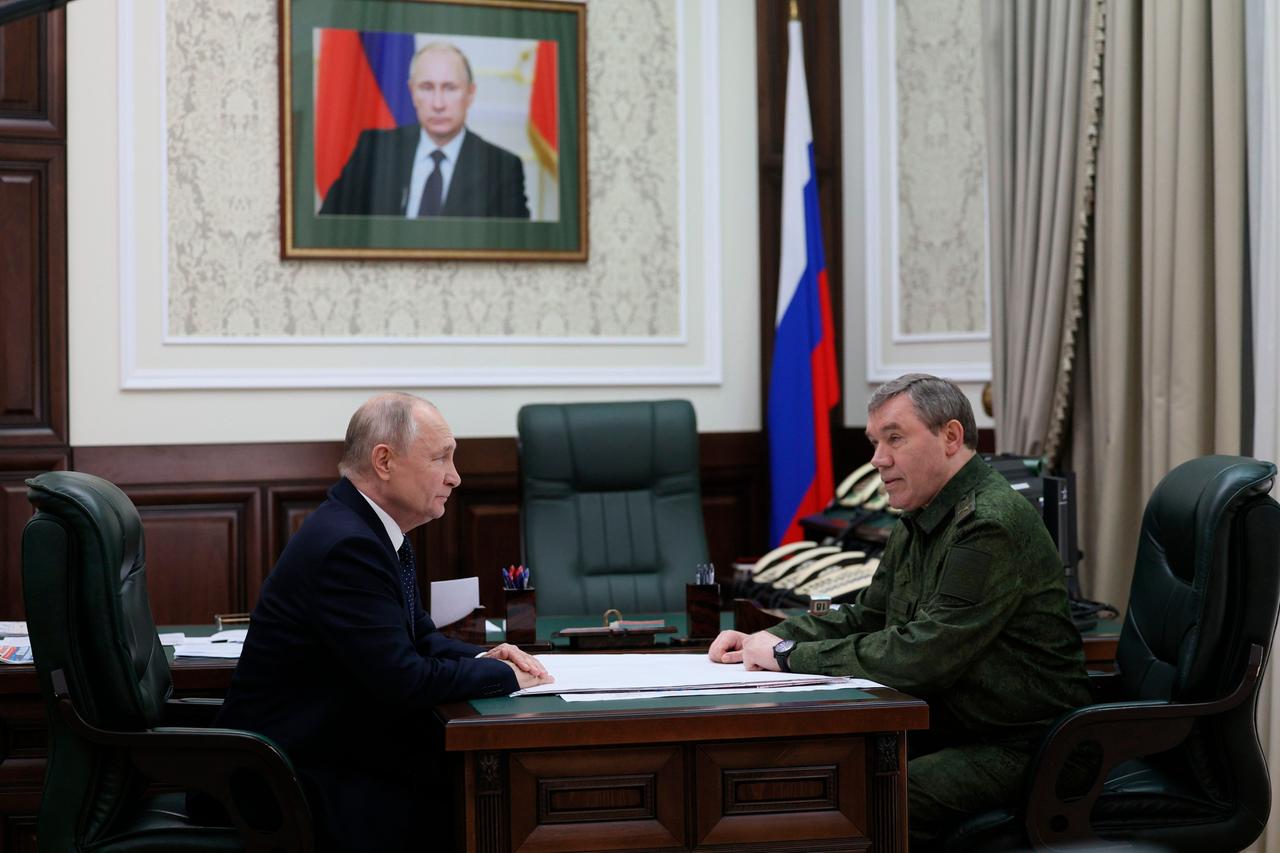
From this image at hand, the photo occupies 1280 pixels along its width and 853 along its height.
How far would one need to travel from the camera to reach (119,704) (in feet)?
7.63

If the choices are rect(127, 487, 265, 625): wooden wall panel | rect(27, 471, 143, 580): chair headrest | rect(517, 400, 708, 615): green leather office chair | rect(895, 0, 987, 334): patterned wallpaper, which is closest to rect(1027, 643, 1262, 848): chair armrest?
rect(27, 471, 143, 580): chair headrest

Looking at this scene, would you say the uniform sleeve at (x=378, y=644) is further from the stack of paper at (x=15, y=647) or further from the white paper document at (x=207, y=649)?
the stack of paper at (x=15, y=647)

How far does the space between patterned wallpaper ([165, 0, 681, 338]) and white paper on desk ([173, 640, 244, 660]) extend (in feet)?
7.10

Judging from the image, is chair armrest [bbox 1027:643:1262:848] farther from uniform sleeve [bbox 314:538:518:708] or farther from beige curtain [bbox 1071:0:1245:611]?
beige curtain [bbox 1071:0:1245:611]

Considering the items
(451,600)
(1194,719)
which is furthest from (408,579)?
(1194,719)

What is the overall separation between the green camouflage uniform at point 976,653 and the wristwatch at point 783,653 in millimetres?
22

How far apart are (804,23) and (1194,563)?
3.58m

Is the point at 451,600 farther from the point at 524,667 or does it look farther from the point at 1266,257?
the point at 1266,257

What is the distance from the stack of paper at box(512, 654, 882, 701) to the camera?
7.47 feet

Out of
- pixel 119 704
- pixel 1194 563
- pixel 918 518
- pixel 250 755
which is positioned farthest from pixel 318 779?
pixel 1194 563

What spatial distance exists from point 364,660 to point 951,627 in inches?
40.4

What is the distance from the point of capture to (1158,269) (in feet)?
12.2

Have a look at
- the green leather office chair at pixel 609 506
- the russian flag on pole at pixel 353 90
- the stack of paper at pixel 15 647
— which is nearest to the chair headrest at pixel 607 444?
the green leather office chair at pixel 609 506

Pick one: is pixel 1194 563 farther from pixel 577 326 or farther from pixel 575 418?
pixel 577 326
